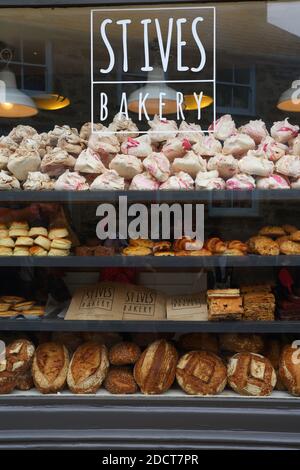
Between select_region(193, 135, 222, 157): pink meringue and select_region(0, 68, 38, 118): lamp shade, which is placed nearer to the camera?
select_region(193, 135, 222, 157): pink meringue

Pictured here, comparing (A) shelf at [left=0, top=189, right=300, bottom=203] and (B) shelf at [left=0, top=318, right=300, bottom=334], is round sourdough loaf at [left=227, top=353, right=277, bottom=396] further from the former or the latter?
(A) shelf at [left=0, top=189, right=300, bottom=203]

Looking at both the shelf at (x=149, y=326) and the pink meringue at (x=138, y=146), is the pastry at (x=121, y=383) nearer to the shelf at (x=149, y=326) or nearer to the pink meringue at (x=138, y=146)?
the shelf at (x=149, y=326)

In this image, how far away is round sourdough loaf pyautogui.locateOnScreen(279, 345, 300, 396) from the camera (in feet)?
9.59

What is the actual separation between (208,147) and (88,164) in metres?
0.68

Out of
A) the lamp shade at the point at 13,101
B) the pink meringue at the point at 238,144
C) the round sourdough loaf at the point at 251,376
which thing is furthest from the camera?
the lamp shade at the point at 13,101

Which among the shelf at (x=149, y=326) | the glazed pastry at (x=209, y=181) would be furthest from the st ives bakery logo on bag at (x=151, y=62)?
the shelf at (x=149, y=326)

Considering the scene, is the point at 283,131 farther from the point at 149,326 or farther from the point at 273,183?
the point at 149,326

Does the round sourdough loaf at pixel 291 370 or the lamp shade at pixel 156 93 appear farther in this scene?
the lamp shade at pixel 156 93

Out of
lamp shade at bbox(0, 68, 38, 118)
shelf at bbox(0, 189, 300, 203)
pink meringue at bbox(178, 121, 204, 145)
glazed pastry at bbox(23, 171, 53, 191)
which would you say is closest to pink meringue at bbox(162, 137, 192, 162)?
pink meringue at bbox(178, 121, 204, 145)

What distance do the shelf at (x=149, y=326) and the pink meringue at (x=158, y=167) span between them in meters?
0.81

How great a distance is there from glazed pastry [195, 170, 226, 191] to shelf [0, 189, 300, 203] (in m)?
0.03

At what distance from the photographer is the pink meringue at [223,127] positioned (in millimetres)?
3068
